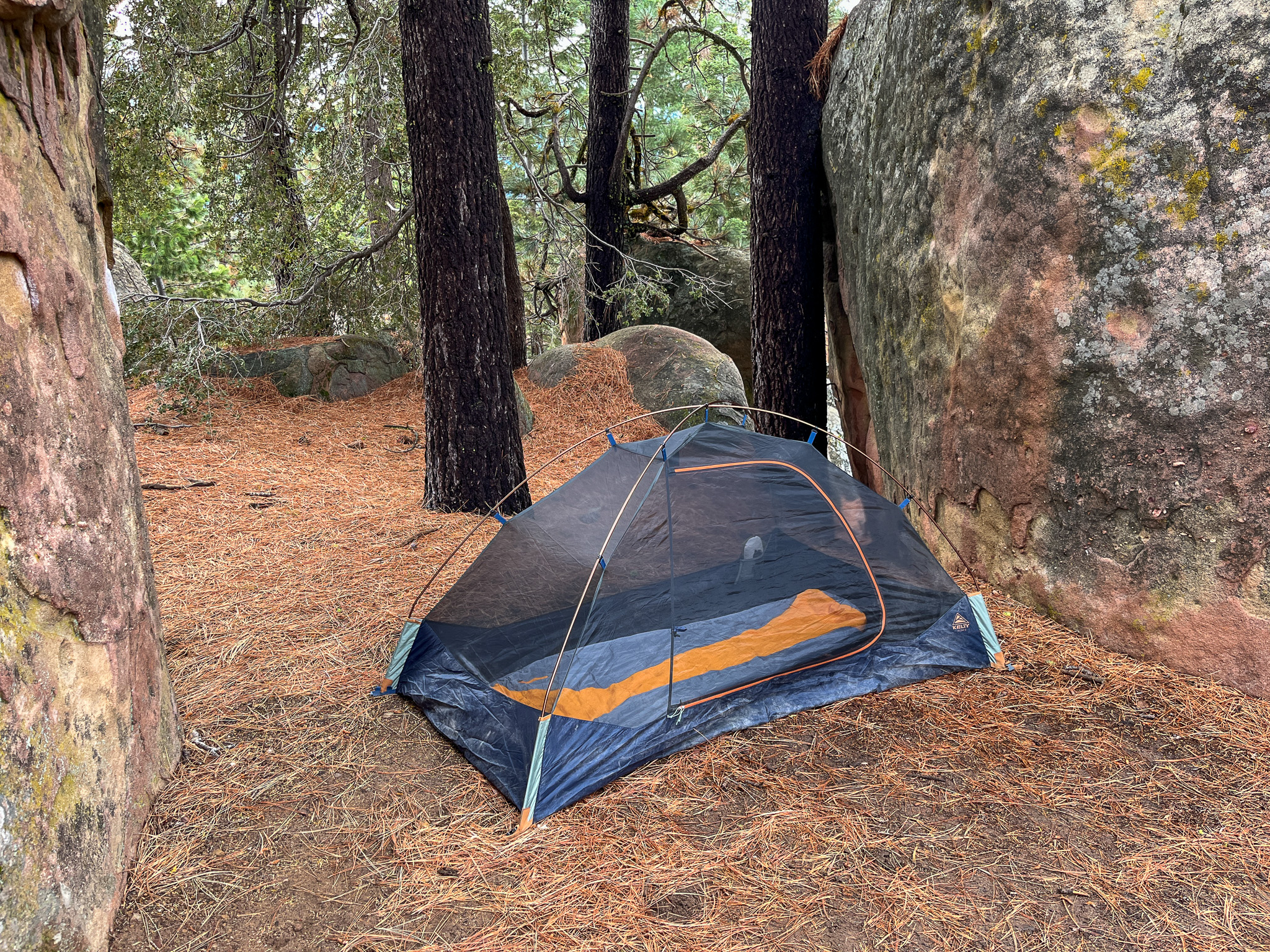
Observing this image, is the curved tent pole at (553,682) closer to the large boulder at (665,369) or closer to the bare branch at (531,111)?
the large boulder at (665,369)

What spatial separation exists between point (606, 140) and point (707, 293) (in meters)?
2.30

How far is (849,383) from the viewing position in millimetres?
6125

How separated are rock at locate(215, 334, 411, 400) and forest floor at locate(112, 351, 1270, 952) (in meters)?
4.78

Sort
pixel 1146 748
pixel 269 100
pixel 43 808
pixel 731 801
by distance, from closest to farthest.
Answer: pixel 43 808
pixel 731 801
pixel 1146 748
pixel 269 100

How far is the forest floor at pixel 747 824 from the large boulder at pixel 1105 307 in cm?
34

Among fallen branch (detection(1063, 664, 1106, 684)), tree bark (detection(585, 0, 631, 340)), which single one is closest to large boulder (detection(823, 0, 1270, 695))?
fallen branch (detection(1063, 664, 1106, 684))

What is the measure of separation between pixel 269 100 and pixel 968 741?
749cm

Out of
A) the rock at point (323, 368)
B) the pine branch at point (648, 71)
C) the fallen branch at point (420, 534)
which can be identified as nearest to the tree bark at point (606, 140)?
the pine branch at point (648, 71)

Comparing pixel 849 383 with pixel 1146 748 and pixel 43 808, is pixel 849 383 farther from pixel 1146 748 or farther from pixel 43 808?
pixel 43 808

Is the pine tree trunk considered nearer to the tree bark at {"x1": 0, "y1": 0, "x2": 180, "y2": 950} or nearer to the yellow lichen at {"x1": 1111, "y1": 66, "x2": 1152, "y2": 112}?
the tree bark at {"x1": 0, "y1": 0, "x2": 180, "y2": 950}

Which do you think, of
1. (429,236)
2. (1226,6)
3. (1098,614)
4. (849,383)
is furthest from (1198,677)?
(429,236)

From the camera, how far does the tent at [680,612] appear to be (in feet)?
10.5

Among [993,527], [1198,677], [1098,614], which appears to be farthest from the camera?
[993,527]

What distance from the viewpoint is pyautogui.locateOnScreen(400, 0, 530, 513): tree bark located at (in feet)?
17.2
